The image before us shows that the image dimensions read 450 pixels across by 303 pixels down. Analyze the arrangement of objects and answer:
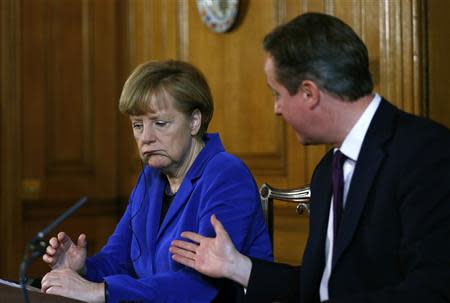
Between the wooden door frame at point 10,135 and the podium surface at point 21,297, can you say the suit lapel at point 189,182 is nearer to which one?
the podium surface at point 21,297

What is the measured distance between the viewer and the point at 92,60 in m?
5.11

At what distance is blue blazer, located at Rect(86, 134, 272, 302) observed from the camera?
7.29 ft

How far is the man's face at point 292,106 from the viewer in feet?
5.94

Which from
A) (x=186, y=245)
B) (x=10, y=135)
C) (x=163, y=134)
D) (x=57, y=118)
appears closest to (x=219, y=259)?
(x=186, y=245)

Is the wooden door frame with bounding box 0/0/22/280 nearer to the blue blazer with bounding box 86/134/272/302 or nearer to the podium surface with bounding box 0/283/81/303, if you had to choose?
the blue blazer with bounding box 86/134/272/302

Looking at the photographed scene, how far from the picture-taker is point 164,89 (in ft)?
8.26

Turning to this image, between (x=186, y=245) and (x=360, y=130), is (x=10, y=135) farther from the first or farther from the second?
(x=360, y=130)

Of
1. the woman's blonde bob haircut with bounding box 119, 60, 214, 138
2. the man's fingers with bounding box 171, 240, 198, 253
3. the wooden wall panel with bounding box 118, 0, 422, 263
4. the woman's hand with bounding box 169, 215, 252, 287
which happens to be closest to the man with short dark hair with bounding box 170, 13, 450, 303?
the woman's hand with bounding box 169, 215, 252, 287

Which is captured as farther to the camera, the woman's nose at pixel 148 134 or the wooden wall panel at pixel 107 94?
the wooden wall panel at pixel 107 94

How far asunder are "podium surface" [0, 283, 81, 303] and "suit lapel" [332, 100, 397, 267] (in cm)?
73

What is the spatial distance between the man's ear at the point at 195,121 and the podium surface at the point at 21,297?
74 centimetres

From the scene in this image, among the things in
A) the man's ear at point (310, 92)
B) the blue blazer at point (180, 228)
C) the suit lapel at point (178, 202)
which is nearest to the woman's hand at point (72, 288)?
the blue blazer at point (180, 228)

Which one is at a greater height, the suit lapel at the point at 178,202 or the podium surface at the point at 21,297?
the suit lapel at the point at 178,202

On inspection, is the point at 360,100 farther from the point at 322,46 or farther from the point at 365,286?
the point at 365,286
